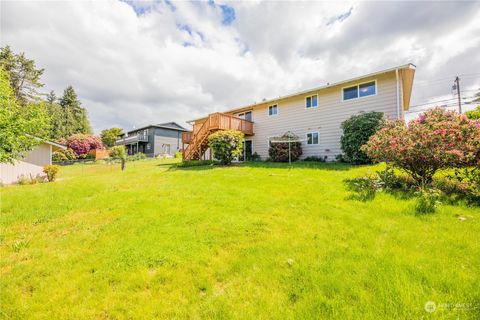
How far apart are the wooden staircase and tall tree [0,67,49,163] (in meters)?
8.85

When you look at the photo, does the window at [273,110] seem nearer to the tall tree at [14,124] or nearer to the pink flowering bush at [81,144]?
A: the tall tree at [14,124]

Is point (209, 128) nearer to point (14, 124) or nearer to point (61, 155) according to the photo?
point (14, 124)

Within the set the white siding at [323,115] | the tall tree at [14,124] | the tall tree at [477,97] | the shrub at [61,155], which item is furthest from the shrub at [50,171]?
the tall tree at [477,97]

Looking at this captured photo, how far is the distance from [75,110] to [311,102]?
164ft

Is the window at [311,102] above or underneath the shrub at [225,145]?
above

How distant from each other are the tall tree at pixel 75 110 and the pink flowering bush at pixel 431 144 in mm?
51424

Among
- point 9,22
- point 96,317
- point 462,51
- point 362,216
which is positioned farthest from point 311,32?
point 462,51

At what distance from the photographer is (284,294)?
2.25m

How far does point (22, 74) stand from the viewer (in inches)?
1142

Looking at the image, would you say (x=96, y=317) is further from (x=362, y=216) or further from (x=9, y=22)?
(x=9, y=22)

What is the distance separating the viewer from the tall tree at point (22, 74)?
2739 cm

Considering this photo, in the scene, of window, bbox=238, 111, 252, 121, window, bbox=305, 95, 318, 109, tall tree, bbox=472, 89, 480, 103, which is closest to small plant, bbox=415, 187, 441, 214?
window, bbox=305, 95, 318, 109

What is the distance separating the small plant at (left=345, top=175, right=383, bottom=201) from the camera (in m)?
5.15

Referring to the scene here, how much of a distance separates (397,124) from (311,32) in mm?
7235
